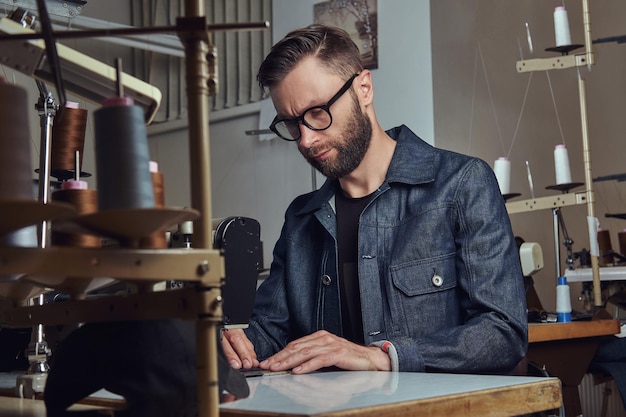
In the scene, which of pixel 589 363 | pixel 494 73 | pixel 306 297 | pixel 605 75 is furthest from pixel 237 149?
pixel 306 297

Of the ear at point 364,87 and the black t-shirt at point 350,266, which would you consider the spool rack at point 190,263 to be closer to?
the black t-shirt at point 350,266

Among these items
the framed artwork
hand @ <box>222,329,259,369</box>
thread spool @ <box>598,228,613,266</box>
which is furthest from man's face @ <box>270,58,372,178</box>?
the framed artwork

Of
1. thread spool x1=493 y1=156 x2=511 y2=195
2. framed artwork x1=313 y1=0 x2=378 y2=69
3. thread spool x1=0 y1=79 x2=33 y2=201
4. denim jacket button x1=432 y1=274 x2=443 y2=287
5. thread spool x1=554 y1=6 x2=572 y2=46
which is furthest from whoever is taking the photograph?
framed artwork x1=313 y1=0 x2=378 y2=69

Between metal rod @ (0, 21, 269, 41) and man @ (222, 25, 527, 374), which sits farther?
man @ (222, 25, 527, 374)

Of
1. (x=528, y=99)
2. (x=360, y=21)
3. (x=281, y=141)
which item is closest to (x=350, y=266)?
(x=528, y=99)

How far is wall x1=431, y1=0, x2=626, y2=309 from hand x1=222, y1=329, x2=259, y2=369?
→ 3.72 meters

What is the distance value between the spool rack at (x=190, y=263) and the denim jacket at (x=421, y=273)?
83 centimetres

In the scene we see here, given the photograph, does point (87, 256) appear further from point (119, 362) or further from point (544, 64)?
point (544, 64)

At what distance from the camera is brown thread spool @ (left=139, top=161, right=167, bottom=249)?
90 centimetres

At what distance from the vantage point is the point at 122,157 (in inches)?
34.9

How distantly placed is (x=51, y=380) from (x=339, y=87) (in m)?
1.22

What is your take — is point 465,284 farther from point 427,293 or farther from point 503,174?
point 503,174

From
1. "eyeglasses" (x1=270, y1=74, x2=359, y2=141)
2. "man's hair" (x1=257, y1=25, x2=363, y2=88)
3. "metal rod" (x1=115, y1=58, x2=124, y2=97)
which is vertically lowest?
"metal rod" (x1=115, y1=58, x2=124, y2=97)

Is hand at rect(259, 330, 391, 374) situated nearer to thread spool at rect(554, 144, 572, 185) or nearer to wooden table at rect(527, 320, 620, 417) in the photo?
wooden table at rect(527, 320, 620, 417)
